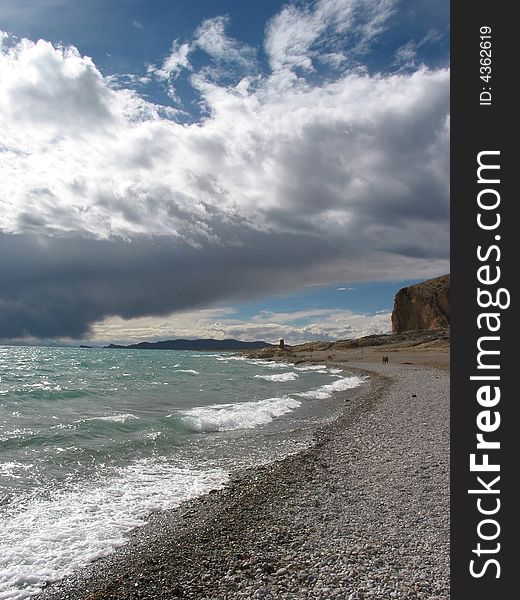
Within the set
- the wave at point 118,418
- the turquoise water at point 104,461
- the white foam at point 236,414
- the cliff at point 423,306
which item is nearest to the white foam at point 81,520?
the turquoise water at point 104,461

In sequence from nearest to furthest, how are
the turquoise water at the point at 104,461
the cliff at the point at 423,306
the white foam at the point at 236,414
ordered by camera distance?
the turquoise water at the point at 104,461 → the white foam at the point at 236,414 → the cliff at the point at 423,306

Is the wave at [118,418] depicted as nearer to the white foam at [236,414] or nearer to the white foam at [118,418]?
the white foam at [118,418]

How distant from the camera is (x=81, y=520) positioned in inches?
313

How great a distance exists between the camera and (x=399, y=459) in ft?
36.1

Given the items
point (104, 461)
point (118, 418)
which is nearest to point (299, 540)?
point (104, 461)

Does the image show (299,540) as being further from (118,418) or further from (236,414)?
(118,418)

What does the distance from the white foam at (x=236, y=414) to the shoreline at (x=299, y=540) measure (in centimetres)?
688

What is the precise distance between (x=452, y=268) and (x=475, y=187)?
2.93 ft

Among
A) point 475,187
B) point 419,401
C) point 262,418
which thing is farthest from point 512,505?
point 419,401

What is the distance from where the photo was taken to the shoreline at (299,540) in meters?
5.29

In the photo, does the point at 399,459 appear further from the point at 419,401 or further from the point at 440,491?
the point at 419,401

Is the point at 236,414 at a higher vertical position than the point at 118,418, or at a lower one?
higher

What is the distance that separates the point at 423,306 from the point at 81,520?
5156 inches

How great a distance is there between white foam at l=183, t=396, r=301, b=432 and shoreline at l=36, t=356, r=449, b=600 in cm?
688
